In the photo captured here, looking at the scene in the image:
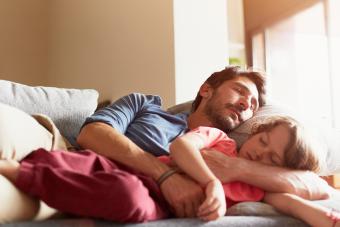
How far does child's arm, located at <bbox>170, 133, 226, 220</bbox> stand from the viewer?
833mm

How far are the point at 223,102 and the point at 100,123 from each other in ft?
1.41

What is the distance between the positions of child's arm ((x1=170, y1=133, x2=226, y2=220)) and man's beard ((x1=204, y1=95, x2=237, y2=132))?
0.30m

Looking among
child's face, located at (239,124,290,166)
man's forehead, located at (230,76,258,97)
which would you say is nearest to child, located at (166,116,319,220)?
child's face, located at (239,124,290,166)

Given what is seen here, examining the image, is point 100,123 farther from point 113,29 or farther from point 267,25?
point 267,25

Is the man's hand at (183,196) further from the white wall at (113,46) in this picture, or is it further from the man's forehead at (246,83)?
the white wall at (113,46)

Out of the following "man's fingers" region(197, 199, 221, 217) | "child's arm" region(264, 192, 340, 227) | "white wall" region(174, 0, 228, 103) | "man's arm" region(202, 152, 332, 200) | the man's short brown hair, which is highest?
"white wall" region(174, 0, 228, 103)

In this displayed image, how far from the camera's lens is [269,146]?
41.7 inches

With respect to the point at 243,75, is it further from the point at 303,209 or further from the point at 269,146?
the point at 303,209

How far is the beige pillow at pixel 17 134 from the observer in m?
0.93

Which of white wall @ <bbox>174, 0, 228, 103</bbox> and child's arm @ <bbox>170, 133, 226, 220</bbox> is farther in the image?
white wall @ <bbox>174, 0, 228, 103</bbox>

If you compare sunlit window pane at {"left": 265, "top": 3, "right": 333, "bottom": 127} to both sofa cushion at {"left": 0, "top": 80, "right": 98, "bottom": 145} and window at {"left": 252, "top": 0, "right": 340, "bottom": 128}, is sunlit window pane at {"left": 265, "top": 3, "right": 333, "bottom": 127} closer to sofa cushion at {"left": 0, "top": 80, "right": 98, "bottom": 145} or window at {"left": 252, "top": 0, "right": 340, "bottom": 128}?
window at {"left": 252, "top": 0, "right": 340, "bottom": 128}

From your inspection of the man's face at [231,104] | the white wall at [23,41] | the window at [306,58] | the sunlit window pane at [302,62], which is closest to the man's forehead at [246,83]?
the man's face at [231,104]

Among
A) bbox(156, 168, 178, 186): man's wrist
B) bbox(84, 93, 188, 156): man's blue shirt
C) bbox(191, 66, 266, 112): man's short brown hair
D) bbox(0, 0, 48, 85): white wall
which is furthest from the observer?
bbox(0, 0, 48, 85): white wall

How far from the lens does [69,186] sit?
0.75 meters
